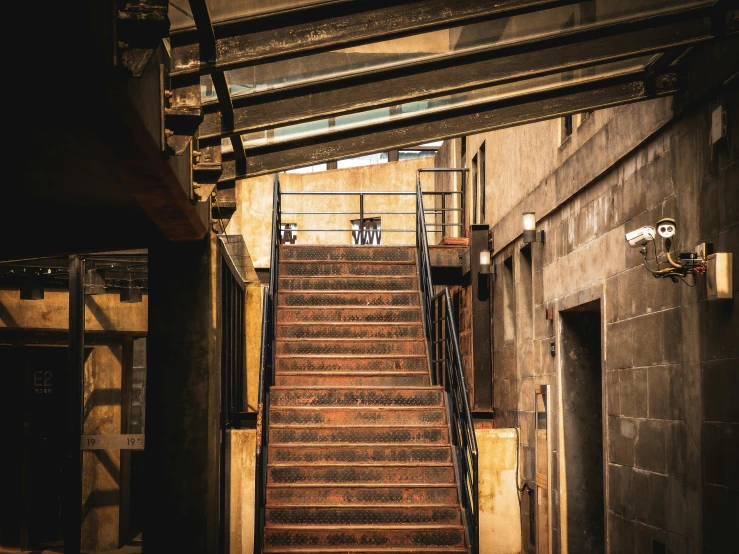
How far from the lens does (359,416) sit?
928cm

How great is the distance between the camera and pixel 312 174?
853 inches

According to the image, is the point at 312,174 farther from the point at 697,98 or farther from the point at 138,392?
the point at 697,98

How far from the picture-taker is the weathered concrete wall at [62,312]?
434 inches

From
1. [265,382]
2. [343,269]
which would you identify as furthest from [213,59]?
[343,269]

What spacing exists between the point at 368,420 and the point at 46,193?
4080 mm

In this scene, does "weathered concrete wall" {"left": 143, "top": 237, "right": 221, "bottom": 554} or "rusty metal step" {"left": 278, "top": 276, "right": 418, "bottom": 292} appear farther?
"rusty metal step" {"left": 278, "top": 276, "right": 418, "bottom": 292}

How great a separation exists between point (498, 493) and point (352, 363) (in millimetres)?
2010

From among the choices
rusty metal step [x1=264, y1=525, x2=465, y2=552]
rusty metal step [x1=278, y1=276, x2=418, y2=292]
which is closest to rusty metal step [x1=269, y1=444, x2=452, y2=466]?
rusty metal step [x1=264, y1=525, x2=465, y2=552]

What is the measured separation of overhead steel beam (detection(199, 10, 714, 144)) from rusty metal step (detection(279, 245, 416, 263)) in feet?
19.4

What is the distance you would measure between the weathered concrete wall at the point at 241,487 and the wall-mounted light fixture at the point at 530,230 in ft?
11.1

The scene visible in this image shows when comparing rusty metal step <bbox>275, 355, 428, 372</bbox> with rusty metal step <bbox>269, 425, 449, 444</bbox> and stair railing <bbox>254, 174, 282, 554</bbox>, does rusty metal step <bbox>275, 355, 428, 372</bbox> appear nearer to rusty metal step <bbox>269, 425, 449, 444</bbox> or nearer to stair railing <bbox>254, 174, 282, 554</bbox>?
stair railing <bbox>254, 174, 282, 554</bbox>

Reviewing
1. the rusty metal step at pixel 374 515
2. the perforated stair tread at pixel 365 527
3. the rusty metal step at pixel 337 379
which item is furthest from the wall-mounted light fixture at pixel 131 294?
the perforated stair tread at pixel 365 527

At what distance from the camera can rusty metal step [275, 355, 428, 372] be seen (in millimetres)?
10055

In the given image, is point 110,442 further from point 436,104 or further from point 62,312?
point 436,104
